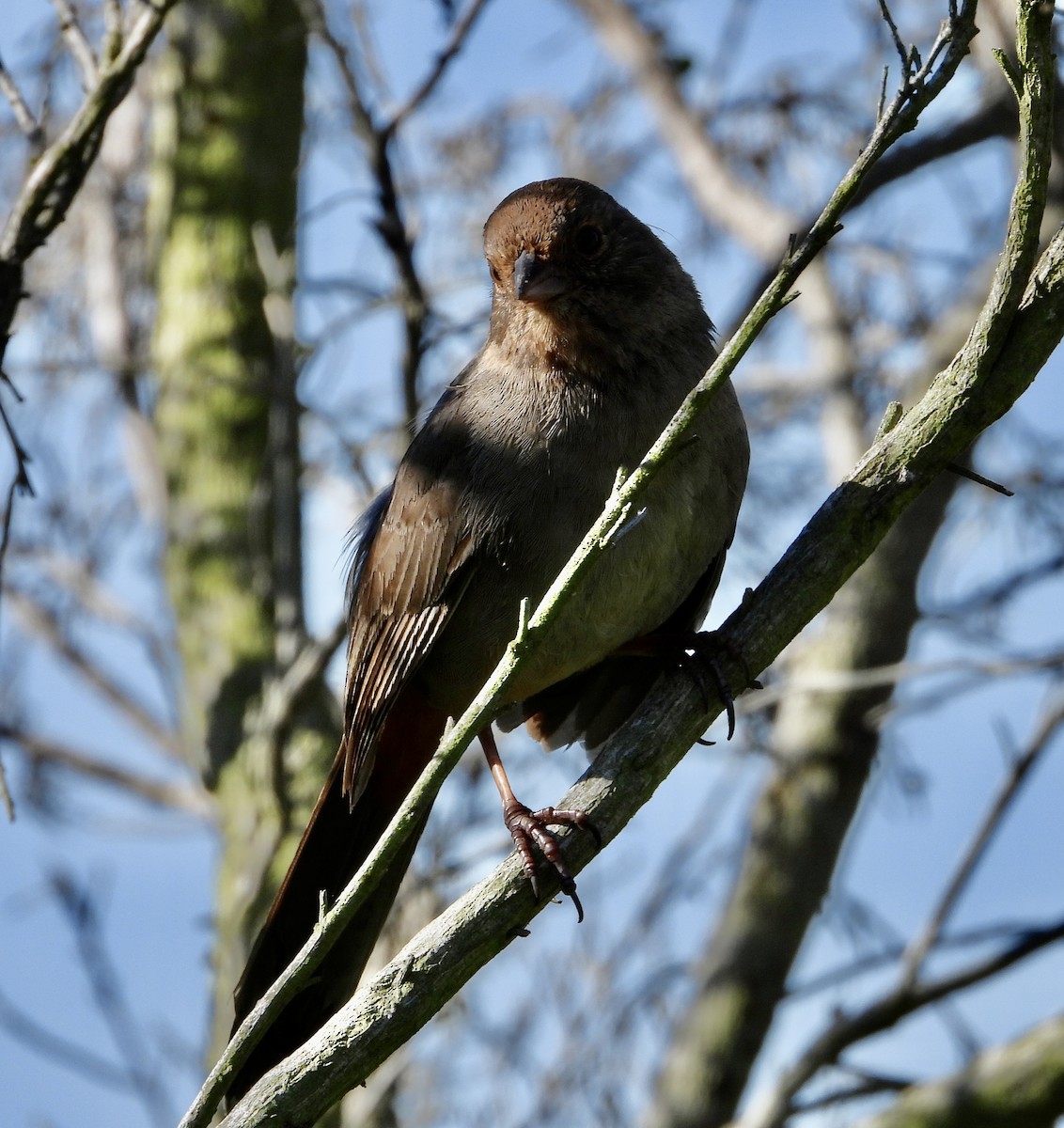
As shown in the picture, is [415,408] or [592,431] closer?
[592,431]

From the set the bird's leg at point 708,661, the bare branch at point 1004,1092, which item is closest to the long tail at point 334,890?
the bird's leg at point 708,661

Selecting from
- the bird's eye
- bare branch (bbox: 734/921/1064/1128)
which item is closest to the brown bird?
the bird's eye

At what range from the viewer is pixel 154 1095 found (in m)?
6.18

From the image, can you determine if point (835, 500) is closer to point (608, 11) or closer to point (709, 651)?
point (709, 651)

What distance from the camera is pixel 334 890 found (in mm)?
4086

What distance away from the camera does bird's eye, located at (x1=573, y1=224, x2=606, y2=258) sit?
4.21m

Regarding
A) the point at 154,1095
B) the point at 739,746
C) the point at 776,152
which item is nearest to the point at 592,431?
the point at 739,746

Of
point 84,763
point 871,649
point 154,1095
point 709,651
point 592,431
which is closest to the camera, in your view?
point 709,651

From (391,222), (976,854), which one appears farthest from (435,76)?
(976,854)

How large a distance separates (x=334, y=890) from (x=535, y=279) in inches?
71.6

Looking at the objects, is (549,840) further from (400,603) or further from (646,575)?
(400,603)

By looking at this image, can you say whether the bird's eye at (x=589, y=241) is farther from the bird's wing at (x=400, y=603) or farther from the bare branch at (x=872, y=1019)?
the bare branch at (x=872, y=1019)

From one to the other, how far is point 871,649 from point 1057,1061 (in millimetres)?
1913

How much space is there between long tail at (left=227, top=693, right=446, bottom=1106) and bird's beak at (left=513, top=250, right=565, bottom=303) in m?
1.22
